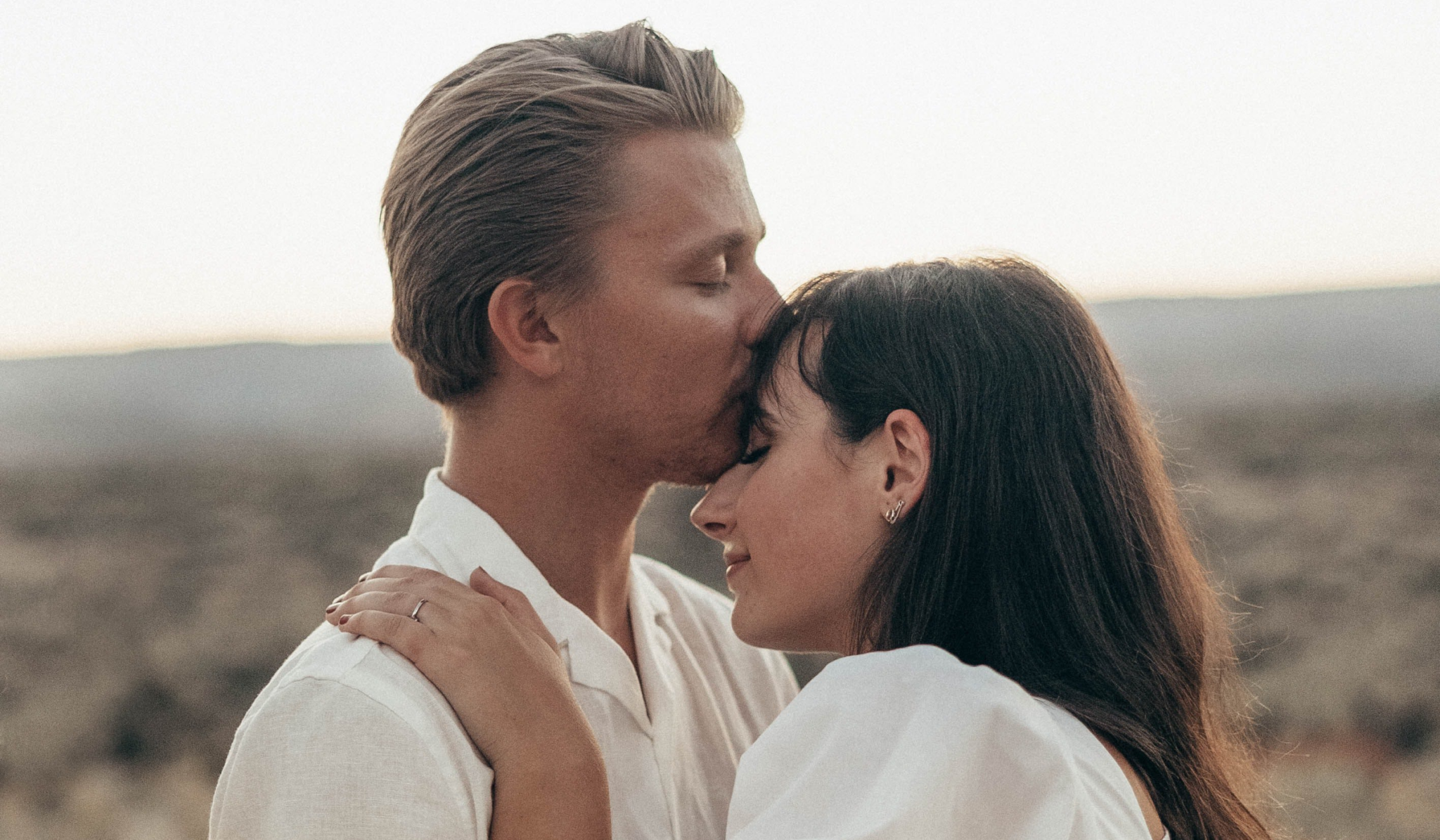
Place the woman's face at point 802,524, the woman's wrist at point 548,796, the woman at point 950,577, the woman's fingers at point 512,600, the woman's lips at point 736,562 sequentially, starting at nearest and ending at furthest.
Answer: the woman at point 950,577
the woman's wrist at point 548,796
the woman's face at point 802,524
the woman's fingers at point 512,600
the woman's lips at point 736,562

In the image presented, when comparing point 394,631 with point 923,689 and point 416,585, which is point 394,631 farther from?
point 923,689

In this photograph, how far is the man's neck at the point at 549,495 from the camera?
2506mm

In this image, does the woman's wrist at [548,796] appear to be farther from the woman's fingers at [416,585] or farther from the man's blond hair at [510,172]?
the man's blond hair at [510,172]

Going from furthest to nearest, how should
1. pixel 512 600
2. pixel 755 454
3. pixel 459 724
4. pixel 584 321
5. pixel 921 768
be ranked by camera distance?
pixel 584 321 < pixel 755 454 < pixel 512 600 < pixel 459 724 < pixel 921 768

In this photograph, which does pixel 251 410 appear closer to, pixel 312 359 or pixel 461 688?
pixel 312 359

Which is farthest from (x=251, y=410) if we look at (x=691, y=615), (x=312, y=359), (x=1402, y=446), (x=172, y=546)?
(x=691, y=615)

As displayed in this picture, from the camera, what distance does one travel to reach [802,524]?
2125 mm

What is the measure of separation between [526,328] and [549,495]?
1.16 ft

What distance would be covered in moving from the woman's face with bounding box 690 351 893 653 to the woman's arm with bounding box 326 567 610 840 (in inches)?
15.9

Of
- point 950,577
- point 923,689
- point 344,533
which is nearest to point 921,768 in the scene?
point 923,689

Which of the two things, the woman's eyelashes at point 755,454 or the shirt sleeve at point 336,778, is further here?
the woman's eyelashes at point 755,454

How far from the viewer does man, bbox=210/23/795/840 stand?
7.89ft

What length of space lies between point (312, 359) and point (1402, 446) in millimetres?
30393

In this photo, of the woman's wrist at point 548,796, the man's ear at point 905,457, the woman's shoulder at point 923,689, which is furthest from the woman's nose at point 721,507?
the woman's shoulder at point 923,689
